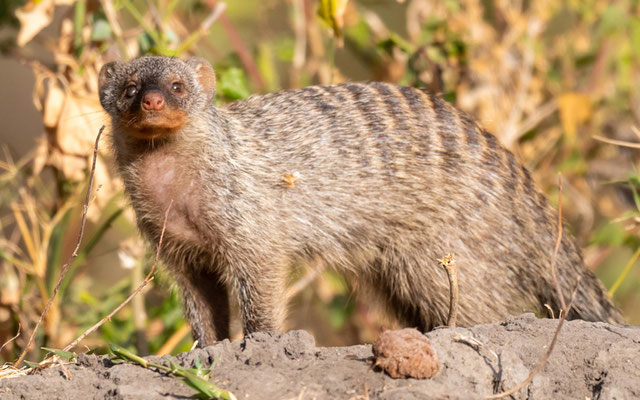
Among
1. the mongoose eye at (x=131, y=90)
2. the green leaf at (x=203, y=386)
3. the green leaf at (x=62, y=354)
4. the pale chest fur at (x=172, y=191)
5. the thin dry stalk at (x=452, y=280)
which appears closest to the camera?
the green leaf at (x=203, y=386)

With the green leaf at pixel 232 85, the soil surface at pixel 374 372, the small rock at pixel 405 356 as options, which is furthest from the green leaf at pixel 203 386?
the green leaf at pixel 232 85

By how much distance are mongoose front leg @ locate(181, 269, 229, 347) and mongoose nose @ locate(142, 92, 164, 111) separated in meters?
0.73

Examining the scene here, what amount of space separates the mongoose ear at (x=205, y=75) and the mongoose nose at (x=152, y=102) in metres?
0.37

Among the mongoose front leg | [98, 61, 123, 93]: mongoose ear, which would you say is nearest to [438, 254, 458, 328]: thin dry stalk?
the mongoose front leg

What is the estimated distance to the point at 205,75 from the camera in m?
2.80

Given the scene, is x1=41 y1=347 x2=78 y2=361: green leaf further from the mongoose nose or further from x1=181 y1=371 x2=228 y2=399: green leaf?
the mongoose nose

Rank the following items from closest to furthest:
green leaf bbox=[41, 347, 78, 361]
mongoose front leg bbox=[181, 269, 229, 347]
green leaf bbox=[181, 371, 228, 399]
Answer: green leaf bbox=[181, 371, 228, 399]
green leaf bbox=[41, 347, 78, 361]
mongoose front leg bbox=[181, 269, 229, 347]

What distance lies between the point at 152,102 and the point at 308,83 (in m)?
2.19

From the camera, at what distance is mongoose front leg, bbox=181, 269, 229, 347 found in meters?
2.91

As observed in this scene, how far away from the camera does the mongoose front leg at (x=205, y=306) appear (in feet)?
9.55

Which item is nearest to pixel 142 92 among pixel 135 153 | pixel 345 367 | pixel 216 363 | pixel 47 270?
pixel 135 153

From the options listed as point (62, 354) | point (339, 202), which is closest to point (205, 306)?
point (339, 202)

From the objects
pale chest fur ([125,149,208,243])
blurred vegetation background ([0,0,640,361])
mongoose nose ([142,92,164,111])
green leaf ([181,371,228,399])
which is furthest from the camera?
blurred vegetation background ([0,0,640,361])

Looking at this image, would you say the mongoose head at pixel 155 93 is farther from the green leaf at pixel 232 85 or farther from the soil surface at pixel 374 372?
the soil surface at pixel 374 372
